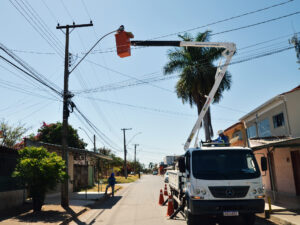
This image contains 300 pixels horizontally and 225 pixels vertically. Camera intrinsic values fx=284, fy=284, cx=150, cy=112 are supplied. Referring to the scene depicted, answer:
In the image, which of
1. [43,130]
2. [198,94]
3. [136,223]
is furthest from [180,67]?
[43,130]

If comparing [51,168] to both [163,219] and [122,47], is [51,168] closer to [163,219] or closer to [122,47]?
[163,219]

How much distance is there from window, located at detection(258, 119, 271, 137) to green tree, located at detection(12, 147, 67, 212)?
51.0ft

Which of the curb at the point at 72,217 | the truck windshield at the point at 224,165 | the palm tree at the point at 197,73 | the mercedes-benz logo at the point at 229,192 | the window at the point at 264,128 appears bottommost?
the curb at the point at 72,217

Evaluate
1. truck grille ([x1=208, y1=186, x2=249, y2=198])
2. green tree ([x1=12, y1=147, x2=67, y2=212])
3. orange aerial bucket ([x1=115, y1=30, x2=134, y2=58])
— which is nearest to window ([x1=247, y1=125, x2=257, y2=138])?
green tree ([x1=12, y1=147, x2=67, y2=212])

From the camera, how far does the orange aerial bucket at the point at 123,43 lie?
9.34m

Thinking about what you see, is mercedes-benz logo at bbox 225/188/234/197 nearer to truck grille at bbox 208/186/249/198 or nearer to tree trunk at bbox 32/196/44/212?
truck grille at bbox 208/186/249/198

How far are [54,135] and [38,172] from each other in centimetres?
2614

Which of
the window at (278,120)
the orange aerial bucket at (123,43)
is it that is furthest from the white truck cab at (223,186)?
the window at (278,120)

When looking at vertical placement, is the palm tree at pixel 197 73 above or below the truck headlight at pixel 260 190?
above

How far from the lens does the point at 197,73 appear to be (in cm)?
2230

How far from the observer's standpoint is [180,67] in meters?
23.4

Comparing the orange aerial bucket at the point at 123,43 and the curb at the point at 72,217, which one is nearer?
the orange aerial bucket at the point at 123,43

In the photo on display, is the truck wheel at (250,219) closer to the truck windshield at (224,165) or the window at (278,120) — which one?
the truck windshield at (224,165)

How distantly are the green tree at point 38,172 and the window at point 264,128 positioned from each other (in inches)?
612
